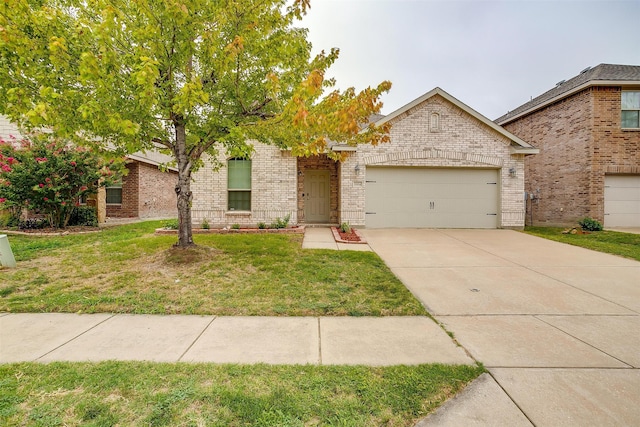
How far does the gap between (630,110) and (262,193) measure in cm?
1610

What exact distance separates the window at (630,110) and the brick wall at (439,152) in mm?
5027

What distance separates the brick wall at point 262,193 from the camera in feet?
37.6

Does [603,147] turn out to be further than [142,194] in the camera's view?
No

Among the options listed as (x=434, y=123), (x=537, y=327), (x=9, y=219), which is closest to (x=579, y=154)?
(x=434, y=123)

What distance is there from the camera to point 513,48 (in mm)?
17453

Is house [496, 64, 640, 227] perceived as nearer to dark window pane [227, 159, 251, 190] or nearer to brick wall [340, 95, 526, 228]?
brick wall [340, 95, 526, 228]

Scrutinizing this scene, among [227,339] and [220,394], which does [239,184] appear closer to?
[227,339]

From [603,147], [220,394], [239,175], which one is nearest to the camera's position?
[220,394]

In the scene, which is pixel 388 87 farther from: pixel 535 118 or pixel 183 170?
pixel 535 118

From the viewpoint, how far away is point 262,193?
1155cm

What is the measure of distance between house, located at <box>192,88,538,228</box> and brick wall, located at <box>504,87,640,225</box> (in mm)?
3139

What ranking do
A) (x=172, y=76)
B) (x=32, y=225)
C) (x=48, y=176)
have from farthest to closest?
A: 1. (x=32, y=225)
2. (x=48, y=176)
3. (x=172, y=76)

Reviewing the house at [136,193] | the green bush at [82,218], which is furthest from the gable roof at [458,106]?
the green bush at [82,218]

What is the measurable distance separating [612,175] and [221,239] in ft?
53.8
